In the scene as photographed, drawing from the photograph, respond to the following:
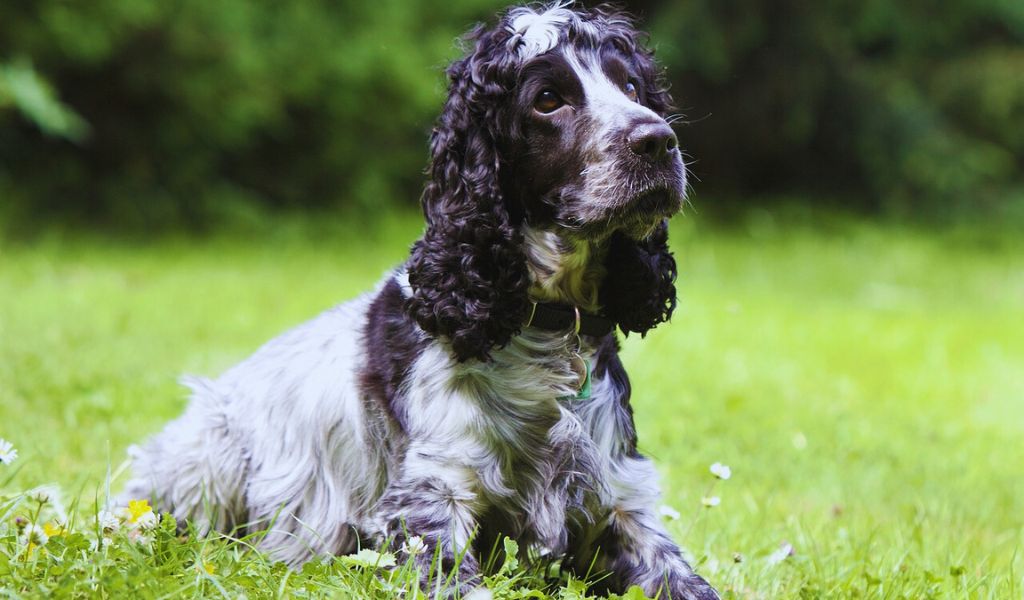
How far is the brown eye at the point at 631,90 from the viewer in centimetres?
344

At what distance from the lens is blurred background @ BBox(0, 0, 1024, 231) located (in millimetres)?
11094

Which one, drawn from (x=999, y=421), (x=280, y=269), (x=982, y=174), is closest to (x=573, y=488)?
(x=999, y=421)

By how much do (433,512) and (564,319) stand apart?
0.68 m

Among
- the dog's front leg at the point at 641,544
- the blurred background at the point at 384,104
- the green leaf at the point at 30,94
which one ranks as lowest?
the dog's front leg at the point at 641,544

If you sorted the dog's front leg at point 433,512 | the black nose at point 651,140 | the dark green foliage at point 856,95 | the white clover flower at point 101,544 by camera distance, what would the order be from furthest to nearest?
the dark green foliage at point 856,95 → the black nose at point 651,140 → the dog's front leg at point 433,512 → the white clover flower at point 101,544

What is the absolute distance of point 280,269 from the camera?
35.8 ft

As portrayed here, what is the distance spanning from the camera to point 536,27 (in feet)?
10.9

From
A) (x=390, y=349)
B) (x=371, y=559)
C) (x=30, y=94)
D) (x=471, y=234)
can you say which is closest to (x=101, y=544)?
(x=371, y=559)

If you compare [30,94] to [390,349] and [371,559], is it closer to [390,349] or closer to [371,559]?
[390,349]

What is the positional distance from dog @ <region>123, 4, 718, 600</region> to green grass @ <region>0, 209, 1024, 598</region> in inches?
9.5

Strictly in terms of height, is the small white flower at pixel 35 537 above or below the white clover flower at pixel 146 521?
below

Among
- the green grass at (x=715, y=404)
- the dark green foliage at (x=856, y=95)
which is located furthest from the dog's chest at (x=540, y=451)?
the dark green foliage at (x=856, y=95)

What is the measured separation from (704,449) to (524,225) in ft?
8.34

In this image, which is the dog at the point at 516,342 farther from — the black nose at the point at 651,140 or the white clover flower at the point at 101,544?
the white clover flower at the point at 101,544
